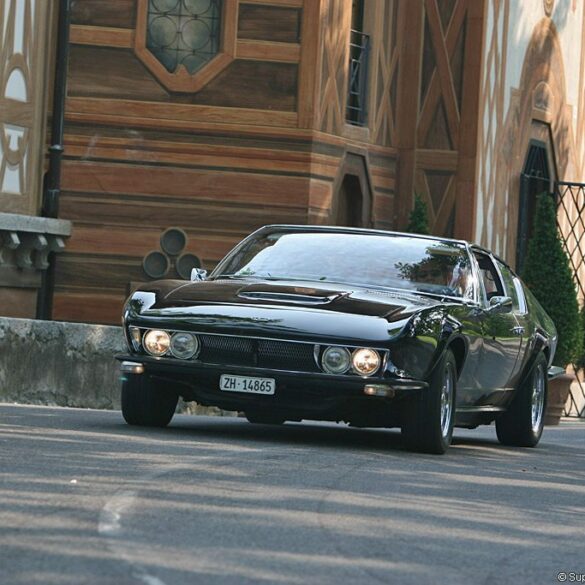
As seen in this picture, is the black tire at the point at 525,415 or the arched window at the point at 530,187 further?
the arched window at the point at 530,187

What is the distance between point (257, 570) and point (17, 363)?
10.1 m

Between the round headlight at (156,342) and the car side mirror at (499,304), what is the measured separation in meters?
2.63

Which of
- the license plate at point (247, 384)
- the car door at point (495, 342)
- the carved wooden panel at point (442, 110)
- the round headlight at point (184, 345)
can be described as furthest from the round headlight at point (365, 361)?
the carved wooden panel at point (442, 110)

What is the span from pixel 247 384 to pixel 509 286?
363 cm

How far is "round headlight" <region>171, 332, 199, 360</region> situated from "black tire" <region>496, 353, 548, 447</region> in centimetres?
344

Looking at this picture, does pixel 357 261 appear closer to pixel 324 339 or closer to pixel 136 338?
pixel 324 339

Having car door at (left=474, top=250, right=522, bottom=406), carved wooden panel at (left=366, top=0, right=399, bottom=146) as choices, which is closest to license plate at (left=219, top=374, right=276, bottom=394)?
car door at (left=474, top=250, right=522, bottom=406)

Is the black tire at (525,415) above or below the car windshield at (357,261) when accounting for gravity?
below

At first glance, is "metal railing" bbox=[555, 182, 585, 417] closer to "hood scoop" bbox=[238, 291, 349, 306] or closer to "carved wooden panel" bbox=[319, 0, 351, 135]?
"carved wooden panel" bbox=[319, 0, 351, 135]

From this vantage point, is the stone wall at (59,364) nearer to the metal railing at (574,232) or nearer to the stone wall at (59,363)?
the stone wall at (59,363)

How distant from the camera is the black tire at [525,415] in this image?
48.1ft

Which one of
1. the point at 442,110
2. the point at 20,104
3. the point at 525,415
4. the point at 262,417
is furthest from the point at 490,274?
the point at 442,110

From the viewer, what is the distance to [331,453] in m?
11.5

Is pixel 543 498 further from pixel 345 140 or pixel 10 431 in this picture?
pixel 345 140
